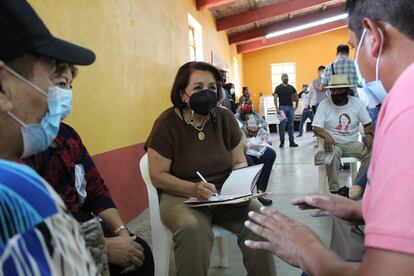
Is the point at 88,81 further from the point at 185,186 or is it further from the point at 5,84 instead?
the point at 5,84

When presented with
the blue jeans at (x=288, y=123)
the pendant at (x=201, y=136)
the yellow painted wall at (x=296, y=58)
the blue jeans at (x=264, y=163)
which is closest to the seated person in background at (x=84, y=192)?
the pendant at (x=201, y=136)

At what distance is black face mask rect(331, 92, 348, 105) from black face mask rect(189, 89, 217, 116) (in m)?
2.03

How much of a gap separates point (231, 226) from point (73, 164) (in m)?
0.83

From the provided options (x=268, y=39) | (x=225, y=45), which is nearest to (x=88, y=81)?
(x=225, y=45)

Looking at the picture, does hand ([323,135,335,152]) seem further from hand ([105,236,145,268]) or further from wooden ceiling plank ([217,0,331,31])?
wooden ceiling plank ([217,0,331,31])

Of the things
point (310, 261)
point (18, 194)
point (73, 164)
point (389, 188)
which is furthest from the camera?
point (73, 164)

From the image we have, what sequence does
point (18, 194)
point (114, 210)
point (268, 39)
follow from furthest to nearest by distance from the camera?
point (268, 39), point (114, 210), point (18, 194)

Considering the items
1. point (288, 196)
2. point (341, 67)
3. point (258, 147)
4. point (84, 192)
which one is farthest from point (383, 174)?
point (341, 67)

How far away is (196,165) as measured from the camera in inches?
79.8

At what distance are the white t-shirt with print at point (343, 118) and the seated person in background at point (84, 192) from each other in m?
2.62

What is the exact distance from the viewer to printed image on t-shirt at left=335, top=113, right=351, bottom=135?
3734 millimetres

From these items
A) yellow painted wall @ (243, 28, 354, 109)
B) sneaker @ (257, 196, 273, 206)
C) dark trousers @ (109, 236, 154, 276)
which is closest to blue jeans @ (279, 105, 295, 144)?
sneaker @ (257, 196, 273, 206)

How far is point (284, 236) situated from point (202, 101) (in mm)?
1165

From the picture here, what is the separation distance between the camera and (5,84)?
2.60 feet
